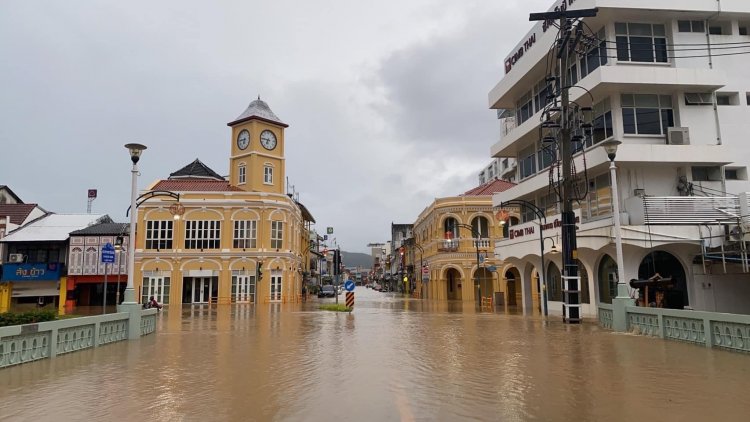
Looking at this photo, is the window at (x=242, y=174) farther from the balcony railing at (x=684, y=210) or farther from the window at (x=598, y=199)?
the balcony railing at (x=684, y=210)

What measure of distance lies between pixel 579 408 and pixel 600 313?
13382mm

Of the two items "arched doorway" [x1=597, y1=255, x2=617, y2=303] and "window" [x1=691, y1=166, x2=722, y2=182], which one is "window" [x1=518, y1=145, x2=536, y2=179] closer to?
"arched doorway" [x1=597, y1=255, x2=617, y2=303]

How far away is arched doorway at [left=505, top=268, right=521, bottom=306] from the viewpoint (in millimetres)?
45384

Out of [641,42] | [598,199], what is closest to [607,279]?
[598,199]

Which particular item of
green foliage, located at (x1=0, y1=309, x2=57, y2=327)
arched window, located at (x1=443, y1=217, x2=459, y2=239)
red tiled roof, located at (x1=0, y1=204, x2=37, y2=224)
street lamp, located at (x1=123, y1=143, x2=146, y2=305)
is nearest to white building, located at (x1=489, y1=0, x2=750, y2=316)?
street lamp, located at (x1=123, y1=143, x2=146, y2=305)

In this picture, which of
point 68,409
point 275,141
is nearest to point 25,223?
point 275,141

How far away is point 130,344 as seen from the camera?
14.5 meters

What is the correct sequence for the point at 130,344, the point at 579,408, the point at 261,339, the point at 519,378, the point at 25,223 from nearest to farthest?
the point at 579,408 → the point at 519,378 → the point at 130,344 → the point at 261,339 → the point at 25,223

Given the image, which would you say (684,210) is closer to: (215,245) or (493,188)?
(493,188)

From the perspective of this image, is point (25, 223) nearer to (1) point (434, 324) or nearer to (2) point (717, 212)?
(1) point (434, 324)

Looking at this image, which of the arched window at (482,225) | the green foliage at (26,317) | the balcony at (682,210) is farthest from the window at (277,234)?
the green foliage at (26,317)

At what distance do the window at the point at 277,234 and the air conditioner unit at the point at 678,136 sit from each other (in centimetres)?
3327

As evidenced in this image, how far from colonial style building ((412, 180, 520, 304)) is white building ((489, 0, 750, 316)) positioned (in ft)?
67.9

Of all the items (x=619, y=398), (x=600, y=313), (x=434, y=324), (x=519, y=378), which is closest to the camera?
(x=619, y=398)
